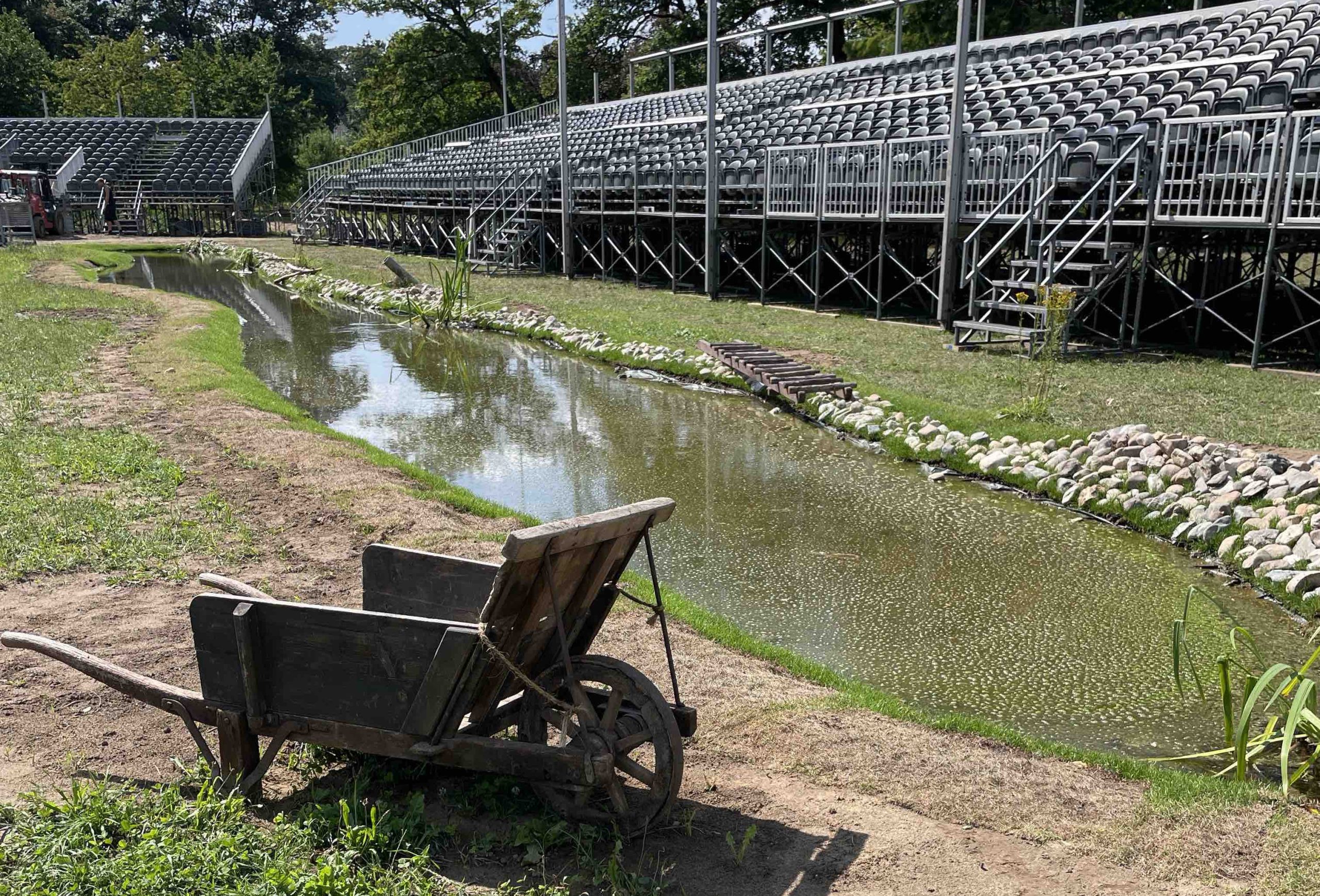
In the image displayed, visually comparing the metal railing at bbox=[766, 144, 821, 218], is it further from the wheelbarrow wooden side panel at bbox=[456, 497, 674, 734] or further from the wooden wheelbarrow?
the wooden wheelbarrow

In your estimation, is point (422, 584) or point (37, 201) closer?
point (422, 584)

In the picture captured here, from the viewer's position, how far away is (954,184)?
14.9 meters

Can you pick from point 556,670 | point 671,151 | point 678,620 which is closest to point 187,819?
point 556,670

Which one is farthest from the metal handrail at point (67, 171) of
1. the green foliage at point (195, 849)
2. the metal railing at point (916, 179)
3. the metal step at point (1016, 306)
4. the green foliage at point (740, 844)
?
the green foliage at point (740, 844)

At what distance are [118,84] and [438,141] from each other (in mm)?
21027

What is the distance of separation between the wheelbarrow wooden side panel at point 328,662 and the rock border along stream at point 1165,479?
17.9ft

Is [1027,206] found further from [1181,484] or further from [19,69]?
[19,69]

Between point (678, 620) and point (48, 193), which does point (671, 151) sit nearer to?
point (678, 620)

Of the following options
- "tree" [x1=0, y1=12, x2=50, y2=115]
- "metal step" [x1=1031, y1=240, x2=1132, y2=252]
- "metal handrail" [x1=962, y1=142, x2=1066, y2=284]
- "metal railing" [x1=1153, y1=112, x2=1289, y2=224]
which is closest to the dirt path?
"metal handrail" [x1=962, y1=142, x2=1066, y2=284]

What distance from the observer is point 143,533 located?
6.87 meters

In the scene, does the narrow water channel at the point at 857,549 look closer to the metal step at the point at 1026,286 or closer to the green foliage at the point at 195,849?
the green foliage at the point at 195,849

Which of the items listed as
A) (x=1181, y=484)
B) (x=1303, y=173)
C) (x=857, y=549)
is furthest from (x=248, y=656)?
(x=1303, y=173)

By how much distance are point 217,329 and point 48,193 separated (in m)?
26.7

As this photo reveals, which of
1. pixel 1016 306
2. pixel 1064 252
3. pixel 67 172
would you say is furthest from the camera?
pixel 67 172
